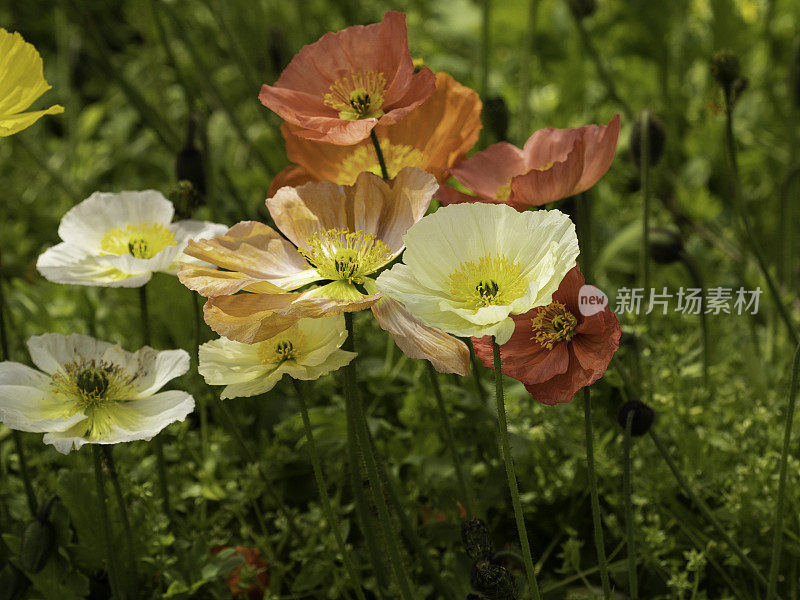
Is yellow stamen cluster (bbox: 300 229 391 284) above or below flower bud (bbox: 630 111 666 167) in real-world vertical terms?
below

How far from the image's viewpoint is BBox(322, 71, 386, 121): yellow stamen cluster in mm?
1037

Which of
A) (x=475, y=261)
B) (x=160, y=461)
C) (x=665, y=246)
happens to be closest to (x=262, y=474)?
(x=160, y=461)

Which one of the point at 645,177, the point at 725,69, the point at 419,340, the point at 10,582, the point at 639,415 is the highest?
the point at 725,69

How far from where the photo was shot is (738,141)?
2473 millimetres

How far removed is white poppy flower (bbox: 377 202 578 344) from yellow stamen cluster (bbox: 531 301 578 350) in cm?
9

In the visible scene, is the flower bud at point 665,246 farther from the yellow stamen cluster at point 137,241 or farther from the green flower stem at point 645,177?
the yellow stamen cluster at point 137,241

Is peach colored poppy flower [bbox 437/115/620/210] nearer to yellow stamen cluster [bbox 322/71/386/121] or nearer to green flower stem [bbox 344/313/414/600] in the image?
yellow stamen cluster [bbox 322/71/386/121]

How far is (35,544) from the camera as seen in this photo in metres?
1.06

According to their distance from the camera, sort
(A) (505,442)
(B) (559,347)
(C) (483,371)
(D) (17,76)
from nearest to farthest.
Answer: (A) (505,442)
(B) (559,347)
(D) (17,76)
(C) (483,371)

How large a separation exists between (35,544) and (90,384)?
0.20 metres

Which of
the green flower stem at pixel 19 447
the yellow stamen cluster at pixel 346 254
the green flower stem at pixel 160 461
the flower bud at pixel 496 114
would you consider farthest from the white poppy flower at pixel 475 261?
the flower bud at pixel 496 114

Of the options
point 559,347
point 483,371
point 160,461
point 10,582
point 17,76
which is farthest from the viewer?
point 483,371

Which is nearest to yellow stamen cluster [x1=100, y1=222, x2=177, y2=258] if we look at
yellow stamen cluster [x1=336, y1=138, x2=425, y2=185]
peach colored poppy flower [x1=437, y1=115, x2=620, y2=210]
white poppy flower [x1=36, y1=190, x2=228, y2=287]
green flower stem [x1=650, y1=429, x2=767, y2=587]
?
white poppy flower [x1=36, y1=190, x2=228, y2=287]

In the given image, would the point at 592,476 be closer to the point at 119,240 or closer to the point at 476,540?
the point at 476,540
